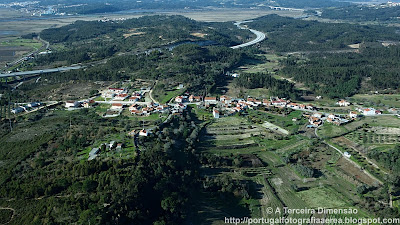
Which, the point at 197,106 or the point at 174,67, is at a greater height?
the point at 174,67

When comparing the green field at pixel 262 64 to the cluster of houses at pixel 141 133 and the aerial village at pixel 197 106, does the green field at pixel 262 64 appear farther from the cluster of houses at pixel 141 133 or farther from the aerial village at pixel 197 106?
the cluster of houses at pixel 141 133

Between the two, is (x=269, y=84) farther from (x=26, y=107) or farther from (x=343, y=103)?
(x=26, y=107)

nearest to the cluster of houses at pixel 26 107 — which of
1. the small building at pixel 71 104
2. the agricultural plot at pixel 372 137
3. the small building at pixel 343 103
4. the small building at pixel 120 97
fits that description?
the small building at pixel 71 104

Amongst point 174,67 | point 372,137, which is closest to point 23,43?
point 174,67

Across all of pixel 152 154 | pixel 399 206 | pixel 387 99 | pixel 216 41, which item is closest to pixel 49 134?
pixel 152 154

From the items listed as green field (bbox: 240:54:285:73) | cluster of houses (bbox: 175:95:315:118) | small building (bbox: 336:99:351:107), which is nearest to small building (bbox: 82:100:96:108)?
cluster of houses (bbox: 175:95:315:118)

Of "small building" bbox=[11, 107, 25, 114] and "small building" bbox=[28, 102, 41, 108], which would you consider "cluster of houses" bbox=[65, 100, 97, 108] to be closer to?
"small building" bbox=[28, 102, 41, 108]
